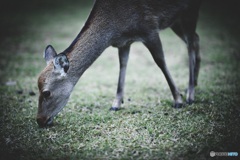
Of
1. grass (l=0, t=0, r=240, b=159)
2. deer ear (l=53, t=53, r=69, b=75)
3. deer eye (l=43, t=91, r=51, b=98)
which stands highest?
deer ear (l=53, t=53, r=69, b=75)

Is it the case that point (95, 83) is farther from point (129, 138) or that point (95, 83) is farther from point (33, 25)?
point (33, 25)

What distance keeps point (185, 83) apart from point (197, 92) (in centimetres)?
112

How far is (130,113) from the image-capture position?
4.95m

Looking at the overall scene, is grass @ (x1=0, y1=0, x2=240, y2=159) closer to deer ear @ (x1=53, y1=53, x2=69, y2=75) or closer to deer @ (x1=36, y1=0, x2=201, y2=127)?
deer @ (x1=36, y1=0, x2=201, y2=127)

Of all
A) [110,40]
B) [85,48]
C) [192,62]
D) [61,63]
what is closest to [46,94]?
[61,63]

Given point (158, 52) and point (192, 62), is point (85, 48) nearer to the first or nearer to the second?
point (158, 52)

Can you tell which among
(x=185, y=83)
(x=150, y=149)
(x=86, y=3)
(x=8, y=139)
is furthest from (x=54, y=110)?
(x=86, y=3)

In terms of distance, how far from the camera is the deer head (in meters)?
4.05

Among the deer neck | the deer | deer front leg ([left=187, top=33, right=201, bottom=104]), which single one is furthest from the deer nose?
deer front leg ([left=187, top=33, right=201, bottom=104])

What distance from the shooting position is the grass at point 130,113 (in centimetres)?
352

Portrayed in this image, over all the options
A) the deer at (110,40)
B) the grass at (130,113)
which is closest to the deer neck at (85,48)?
the deer at (110,40)

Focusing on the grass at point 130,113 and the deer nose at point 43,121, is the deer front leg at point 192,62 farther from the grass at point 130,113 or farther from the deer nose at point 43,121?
the deer nose at point 43,121

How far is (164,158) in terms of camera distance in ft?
10.5

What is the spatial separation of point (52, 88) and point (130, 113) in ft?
5.37
